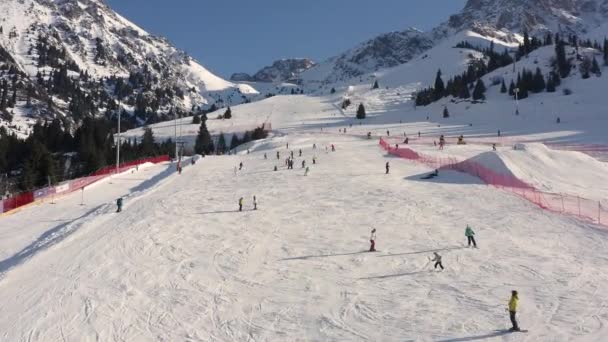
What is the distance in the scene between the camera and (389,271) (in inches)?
834

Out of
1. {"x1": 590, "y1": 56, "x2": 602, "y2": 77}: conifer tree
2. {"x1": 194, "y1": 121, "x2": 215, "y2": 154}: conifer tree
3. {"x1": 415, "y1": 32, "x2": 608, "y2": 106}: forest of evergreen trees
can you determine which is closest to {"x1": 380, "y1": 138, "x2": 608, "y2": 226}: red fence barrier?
{"x1": 194, "y1": 121, "x2": 215, "y2": 154}: conifer tree

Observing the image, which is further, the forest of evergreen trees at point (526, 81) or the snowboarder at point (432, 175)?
the forest of evergreen trees at point (526, 81)

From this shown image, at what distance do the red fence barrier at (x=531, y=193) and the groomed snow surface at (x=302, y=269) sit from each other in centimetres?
151

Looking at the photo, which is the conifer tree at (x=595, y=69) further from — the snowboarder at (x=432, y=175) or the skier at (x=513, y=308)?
the skier at (x=513, y=308)

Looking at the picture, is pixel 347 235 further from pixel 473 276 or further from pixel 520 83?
pixel 520 83

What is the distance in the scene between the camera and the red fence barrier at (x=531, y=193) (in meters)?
30.4

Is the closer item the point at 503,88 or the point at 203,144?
the point at 203,144

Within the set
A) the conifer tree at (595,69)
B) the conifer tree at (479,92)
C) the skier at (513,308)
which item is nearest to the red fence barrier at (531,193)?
the skier at (513,308)

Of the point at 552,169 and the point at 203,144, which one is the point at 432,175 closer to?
the point at 552,169

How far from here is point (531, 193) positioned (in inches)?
1428

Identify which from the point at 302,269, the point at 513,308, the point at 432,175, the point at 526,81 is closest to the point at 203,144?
the point at 526,81

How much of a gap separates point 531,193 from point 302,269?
2097 centimetres

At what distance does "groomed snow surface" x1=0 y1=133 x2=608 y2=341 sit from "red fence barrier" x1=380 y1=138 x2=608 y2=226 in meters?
1.51

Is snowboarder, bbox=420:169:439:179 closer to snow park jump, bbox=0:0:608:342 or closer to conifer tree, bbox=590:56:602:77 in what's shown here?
snow park jump, bbox=0:0:608:342
